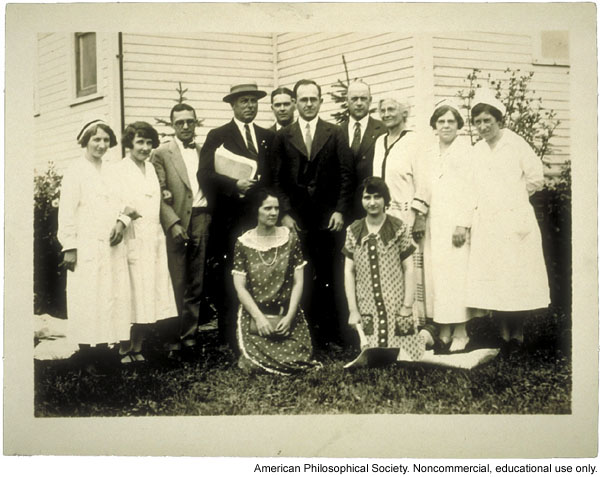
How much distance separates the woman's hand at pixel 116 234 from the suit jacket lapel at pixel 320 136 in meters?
1.47

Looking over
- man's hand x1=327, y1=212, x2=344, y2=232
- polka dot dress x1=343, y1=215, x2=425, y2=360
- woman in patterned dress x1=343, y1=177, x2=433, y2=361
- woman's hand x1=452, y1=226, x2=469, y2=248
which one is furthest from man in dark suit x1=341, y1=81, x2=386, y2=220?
woman's hand x1=452, y1=226, x2=469, y2=248

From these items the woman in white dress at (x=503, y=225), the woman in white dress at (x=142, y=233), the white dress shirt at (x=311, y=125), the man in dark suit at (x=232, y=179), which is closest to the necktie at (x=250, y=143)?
the man in dark suit at (x=232, y=179)

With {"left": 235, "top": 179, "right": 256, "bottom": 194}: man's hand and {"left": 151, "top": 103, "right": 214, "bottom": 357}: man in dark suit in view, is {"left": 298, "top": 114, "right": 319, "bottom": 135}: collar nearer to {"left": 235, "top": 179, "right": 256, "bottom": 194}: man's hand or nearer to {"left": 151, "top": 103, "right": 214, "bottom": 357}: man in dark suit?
{"left": 235, "top": 179, "right": 256, "bottom": 194}: man's hand

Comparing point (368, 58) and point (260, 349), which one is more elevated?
point (368, 58)

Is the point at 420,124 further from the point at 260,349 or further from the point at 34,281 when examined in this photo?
the point at 34,281

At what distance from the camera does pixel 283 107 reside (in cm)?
493

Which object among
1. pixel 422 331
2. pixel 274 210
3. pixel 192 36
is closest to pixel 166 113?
pixel 192 36

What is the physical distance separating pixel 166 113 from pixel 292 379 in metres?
2.12

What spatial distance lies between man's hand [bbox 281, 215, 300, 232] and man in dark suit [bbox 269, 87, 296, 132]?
65cm

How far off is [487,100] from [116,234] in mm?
2845

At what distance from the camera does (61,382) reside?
4941 millimetres

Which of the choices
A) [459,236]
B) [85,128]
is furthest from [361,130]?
[85,128]

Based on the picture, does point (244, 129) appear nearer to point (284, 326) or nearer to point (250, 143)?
point (250, 143)

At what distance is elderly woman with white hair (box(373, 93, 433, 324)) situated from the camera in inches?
192
